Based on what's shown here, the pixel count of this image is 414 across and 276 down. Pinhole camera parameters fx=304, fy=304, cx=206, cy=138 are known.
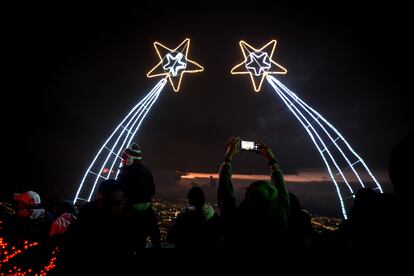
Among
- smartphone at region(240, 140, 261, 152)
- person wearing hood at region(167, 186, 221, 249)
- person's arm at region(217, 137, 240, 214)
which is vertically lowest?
person wearing hood at region(167, 186, 221, 249)

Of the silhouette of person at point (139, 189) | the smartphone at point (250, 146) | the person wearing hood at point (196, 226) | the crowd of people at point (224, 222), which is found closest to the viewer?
the crowd of people at point (224, 222)

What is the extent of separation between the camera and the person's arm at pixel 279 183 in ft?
11.8

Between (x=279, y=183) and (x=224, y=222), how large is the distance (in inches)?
→ 37.6

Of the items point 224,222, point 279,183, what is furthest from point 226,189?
point 279,183

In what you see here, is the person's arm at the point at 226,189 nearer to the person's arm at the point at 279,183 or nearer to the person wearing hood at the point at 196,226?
the person's arm at the point at 279,183

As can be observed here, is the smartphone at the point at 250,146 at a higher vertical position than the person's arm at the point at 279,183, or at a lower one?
higher

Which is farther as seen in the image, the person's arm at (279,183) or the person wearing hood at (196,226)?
the person wearing hood at (196,226)

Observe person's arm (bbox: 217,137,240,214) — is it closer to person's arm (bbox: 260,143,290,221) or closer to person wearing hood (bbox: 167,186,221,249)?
person's arm (bbox: 260,143,290,221)

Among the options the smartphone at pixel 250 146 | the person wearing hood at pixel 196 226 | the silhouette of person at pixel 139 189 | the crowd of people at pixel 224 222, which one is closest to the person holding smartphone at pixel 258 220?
the crowd of people at pixel 224 222

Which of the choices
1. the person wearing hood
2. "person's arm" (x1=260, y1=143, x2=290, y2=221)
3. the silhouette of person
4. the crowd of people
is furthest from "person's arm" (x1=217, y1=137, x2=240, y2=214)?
the silhouette of person

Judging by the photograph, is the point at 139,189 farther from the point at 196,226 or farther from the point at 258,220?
the point at 258,220

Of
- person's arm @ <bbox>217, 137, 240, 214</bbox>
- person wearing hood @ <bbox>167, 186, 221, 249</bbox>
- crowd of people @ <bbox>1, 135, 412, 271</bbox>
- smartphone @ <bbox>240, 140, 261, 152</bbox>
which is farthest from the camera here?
smartphone @ <bbox>240, 140, 261, 152</bbox>

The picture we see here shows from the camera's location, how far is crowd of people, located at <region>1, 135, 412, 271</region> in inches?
79.0

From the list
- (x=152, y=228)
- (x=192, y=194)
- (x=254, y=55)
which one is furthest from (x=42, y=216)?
(x=254, y=55)
